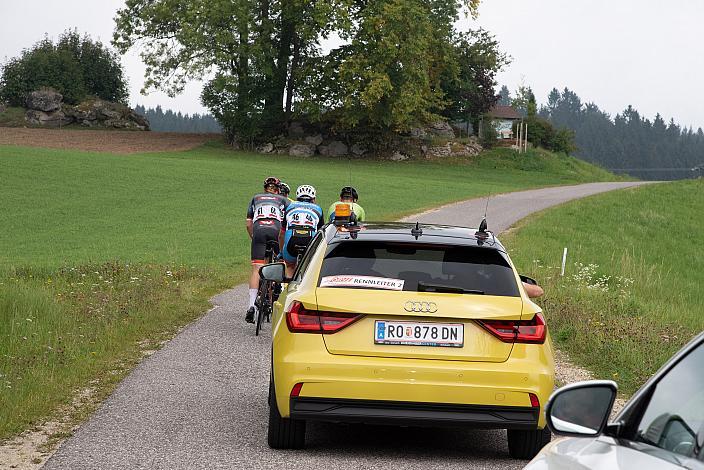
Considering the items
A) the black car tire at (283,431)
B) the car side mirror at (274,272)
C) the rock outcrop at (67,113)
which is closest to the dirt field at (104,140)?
the rock outcrop at (67,113)

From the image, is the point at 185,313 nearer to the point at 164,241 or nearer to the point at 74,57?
the point at 164,241

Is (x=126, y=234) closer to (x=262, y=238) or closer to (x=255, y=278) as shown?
(x=255, y=278)

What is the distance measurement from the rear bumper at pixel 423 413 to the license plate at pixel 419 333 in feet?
1.20

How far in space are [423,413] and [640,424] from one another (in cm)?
397

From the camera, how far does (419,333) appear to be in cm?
702

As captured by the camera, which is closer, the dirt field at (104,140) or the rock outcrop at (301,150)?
the dirt field at (104,140)

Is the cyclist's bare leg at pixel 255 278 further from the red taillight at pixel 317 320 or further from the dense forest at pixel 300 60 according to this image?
the dense forest at pixel 300 60

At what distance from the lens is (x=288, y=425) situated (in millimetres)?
7473

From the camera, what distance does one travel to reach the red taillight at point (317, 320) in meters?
7.07

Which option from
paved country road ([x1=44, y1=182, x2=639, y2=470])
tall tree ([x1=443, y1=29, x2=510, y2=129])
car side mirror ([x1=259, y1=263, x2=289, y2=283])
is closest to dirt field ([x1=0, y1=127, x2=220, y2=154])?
tall tree ([x1=443, y1=29, x2=510, y2=129])

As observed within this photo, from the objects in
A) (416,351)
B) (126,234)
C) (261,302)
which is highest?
(416,351)

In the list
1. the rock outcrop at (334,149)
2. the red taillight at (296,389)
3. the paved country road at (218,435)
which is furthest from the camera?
the rock outcrop at (334,149)

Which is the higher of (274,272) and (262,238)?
(274,272)

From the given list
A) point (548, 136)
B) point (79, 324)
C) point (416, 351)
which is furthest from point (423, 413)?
point (548, 136)
